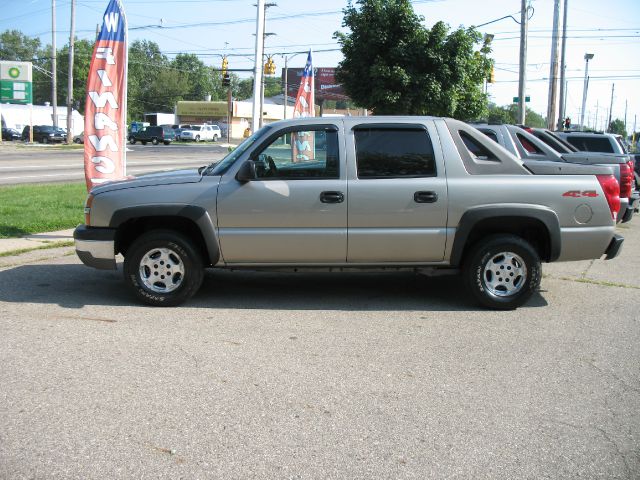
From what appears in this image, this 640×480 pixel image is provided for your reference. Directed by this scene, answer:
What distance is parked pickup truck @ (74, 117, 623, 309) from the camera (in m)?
6.55

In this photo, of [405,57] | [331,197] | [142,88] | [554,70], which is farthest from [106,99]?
[142,88]

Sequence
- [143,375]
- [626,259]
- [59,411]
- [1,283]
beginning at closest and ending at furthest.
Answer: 1. [59,411]
2. [143,375]
3. [1,283]
4. [626,259]

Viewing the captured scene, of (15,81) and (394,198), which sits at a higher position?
(15,81)

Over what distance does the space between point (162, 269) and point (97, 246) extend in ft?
2.24

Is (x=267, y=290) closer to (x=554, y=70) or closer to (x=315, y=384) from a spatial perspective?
(x=315, y=384)

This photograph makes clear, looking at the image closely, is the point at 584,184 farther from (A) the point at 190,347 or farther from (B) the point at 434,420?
(A) the point at 190,347

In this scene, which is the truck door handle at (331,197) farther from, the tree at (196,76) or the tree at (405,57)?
the tree at (196,76)

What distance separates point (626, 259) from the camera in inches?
404

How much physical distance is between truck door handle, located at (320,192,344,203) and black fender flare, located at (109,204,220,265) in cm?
110

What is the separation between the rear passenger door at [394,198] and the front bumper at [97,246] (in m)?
2.34

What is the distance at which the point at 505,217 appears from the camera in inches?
263

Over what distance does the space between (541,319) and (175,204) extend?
3705 millimetres

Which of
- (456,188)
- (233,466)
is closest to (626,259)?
(456,188)

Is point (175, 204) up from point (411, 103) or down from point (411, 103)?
down
